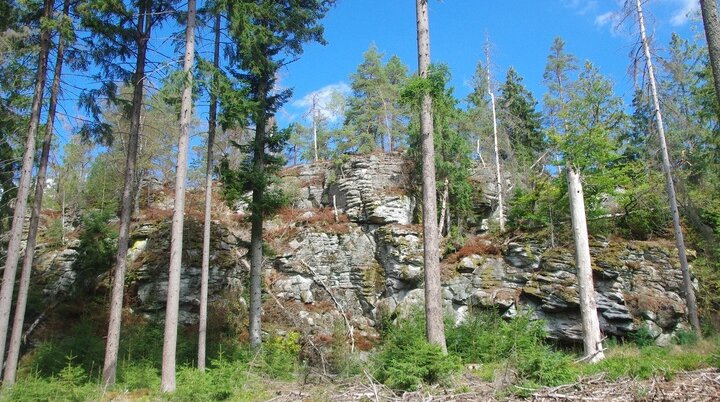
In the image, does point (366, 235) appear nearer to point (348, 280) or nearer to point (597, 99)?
point (348, 280)

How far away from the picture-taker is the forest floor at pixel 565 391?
18.4ft

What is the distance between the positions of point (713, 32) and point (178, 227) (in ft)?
35.5

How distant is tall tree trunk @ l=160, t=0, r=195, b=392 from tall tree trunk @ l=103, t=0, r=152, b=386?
127cm

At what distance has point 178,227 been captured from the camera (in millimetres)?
10391

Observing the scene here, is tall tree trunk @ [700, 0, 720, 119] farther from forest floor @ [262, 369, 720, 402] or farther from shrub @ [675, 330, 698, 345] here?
shrub @ [675, 330, 698, 345]

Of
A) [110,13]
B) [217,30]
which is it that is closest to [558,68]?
[217,30]

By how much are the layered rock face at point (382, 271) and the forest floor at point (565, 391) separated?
8.67 metres

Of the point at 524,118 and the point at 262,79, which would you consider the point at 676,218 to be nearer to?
the point at 262,79

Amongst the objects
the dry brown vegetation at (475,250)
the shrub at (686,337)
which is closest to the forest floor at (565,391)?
the shrub at (686,337)

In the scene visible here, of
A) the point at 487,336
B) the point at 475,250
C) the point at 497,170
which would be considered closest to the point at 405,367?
the point at 487,336

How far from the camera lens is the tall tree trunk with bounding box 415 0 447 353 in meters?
8.93

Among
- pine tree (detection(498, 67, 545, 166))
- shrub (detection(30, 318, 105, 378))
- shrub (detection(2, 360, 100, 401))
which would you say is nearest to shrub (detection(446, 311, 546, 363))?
shrub (detection(2, 360, 100, 401))

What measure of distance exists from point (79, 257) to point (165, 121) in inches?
382

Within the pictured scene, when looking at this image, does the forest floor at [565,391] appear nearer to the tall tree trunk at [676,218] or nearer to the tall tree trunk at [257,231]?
the tall tree trunk at [257,231]
